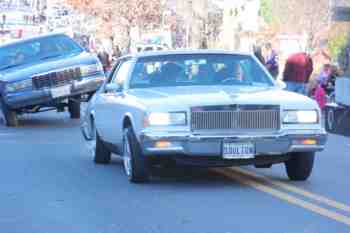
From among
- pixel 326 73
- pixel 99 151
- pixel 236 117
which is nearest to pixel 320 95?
pixel 326 73

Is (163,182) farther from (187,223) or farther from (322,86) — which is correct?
(322,86)

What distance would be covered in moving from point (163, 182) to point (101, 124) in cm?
192

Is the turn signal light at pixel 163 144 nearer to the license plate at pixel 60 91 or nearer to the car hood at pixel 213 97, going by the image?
the car hood at pixel 213 97

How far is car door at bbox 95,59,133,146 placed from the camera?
1149 cm

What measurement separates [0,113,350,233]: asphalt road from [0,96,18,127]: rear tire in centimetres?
617

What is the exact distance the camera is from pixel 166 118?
10141 mm

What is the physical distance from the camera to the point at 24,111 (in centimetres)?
2066

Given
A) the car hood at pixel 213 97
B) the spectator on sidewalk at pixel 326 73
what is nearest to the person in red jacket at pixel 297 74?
the spectator on sidewalk at pixel 326 73

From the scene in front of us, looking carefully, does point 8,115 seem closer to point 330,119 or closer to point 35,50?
point 35,50

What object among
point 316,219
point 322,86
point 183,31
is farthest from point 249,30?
point 316,219

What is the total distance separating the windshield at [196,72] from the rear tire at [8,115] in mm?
8802

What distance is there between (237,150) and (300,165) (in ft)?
3.61

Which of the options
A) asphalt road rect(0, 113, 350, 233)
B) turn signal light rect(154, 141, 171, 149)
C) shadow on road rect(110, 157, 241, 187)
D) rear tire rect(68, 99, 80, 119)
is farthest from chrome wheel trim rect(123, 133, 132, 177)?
rear tire rect(68, 99, 80, 119)

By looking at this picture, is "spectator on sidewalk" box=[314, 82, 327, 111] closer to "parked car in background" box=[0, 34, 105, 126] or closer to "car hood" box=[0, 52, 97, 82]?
"parked car in background" box=[0, 34, 105, 126]
